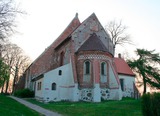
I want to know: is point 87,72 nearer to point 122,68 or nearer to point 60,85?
point 60,85

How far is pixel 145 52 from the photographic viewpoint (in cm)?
3875

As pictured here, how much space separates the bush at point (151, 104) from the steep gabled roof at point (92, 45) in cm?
1513

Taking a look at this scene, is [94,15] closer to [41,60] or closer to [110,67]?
[110,67]

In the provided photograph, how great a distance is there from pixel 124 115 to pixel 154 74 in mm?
26315

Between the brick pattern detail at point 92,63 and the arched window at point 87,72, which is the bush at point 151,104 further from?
the arched window at point 87,72

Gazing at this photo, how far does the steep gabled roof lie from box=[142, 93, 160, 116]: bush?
49.7 ft

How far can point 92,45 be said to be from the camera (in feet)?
79.0

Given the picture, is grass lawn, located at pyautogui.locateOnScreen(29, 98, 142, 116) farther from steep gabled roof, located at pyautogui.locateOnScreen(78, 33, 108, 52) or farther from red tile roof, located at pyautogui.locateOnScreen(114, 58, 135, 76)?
red tile roof, located at pyautogui.locateOnScreen(114, 58, 135, 76)

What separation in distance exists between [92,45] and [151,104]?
16310 millimetres

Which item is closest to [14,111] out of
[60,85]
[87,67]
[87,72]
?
[60,85]

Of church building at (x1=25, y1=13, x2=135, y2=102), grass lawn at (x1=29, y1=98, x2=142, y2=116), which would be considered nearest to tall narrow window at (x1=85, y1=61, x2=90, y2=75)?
church building at (x1=25, y1=13, x2=135, y2=102)

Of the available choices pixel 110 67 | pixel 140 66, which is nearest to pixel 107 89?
pixel 110 67

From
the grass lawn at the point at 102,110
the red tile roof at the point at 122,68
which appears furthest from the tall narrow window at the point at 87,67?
the red tile roof at the point at 122,68

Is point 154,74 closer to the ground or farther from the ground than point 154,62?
closer to the ground
